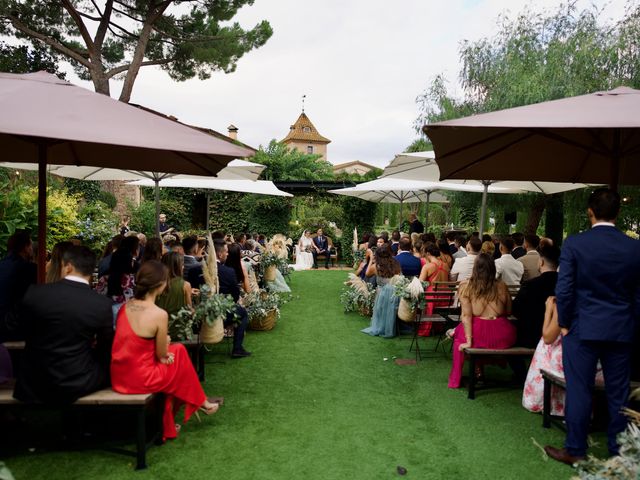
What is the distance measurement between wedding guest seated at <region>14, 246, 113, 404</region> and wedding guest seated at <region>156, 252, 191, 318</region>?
58.9 inches

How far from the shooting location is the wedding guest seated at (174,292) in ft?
16.2

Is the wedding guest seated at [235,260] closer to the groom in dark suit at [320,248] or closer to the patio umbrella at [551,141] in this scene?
the patio umbrella at [551,141]

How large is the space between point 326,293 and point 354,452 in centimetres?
770

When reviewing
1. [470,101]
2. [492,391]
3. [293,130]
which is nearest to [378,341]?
[492,391]

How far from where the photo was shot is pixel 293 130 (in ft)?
239

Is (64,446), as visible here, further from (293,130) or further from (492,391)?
(293,130)

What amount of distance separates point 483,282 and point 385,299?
2.69 metres

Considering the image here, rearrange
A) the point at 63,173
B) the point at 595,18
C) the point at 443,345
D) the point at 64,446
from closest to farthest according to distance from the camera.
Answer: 1. the point at 64,446
2. the point at 443,345
3. the point at 63,173
4. the point at 595,18

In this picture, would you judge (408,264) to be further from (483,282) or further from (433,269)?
(483,282)

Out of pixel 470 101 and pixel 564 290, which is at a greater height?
pixel 470 101

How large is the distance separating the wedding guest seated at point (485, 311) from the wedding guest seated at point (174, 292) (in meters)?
2.79

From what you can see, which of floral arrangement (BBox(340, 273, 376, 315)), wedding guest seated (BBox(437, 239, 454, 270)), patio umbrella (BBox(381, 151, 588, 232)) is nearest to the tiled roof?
patio umbrella (BBox(381, 151, 588, 232))

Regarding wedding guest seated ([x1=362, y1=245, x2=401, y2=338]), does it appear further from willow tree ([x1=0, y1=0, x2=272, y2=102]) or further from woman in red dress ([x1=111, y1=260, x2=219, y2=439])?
willow tree ([x1=0, y1=0, x2=272, y2=102])

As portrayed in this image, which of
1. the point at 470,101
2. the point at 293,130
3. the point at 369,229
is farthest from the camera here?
the point at 293,130
